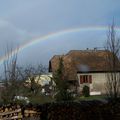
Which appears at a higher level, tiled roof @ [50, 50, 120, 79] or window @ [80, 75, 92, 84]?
tiled roof @ [50, 50, 120, 79]

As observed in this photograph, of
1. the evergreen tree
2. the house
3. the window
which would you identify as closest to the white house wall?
the house

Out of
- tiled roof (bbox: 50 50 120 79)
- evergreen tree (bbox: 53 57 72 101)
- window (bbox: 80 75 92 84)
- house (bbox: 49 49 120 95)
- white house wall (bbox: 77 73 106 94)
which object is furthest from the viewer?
tiled roof (bbox: 50 50 120 79)

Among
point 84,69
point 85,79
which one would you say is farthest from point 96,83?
point 84,69

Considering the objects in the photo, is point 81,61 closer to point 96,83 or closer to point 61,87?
point 96,83

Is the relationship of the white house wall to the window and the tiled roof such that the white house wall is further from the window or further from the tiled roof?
the tiled roof

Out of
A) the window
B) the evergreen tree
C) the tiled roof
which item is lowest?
the evergreen tree

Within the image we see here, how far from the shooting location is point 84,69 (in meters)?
66.6

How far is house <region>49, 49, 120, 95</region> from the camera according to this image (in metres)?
64.5

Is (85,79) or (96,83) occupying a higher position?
(85,79)

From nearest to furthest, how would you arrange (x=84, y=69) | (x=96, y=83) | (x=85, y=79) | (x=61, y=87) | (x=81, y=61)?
1. (x=61, y=87)
2. (x=96, y=83)
3. (x=85, y=79)
4. (x=84, y=69)
5. (x=81, y=61)

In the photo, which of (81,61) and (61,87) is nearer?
(61,87)

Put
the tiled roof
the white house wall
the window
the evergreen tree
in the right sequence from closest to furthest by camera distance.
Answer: the evergreen tree → the white house wall → the window → the tiled roof

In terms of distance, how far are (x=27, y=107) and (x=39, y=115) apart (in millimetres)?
847

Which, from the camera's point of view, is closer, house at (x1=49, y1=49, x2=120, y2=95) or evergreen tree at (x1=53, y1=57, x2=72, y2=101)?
evergreen tree at (x1=53, y1=57, x2=72, y2=101)
